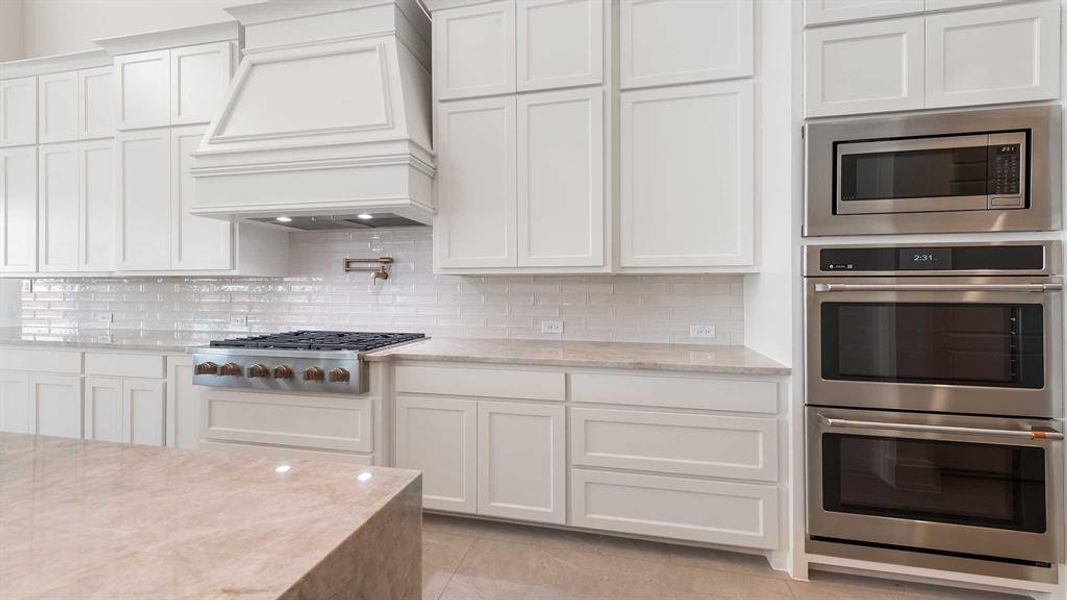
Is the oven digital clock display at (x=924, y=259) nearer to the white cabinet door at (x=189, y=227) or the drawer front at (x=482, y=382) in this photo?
the drawer front at (x=482, y=382)

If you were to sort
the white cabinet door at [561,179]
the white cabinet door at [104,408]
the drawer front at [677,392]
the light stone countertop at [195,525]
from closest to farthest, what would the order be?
the light stone countertop at [195,525]
the drawer front at [677,392]
the white cabinet door at [561,179]
the white cabinet door at [104,408]

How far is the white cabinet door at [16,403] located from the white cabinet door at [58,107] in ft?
5.38

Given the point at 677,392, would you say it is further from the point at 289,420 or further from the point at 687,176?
the point at 289,420

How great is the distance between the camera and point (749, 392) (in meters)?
2.06

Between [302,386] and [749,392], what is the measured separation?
84.1 inches

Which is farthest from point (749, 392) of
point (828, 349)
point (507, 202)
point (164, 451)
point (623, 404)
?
point (164, 451)

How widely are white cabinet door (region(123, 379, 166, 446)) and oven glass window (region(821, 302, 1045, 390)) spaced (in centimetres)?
350

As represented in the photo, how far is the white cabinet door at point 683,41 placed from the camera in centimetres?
231

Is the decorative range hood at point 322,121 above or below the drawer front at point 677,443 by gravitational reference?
above

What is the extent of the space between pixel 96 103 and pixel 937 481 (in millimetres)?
5217

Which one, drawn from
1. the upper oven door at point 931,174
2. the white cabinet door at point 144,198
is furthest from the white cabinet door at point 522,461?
the white cabinet door at point 144,198

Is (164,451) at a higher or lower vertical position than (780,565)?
higher

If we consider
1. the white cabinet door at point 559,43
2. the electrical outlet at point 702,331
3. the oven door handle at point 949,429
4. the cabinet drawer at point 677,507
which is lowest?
the cabinet drawer at point 677,507

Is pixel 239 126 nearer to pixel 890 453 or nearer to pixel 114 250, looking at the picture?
pixel 114 250
